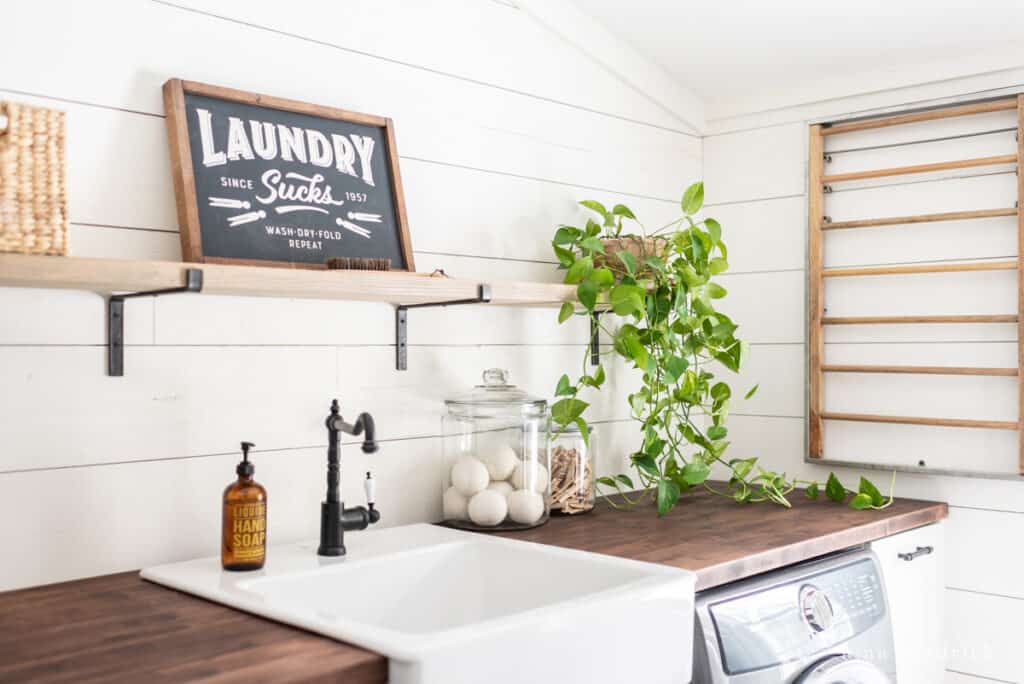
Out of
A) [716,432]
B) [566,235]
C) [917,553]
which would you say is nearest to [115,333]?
[566,235]

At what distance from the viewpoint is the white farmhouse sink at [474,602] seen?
1304 mm

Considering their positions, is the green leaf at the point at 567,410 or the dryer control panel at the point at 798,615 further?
the green leaf at the point at 567,410

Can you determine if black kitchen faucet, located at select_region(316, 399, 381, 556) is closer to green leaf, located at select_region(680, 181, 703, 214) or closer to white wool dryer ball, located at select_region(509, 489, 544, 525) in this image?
white wool dryer ball, located at select_region(509, 489, 544, 525)

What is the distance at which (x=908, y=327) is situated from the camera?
2.64 metres

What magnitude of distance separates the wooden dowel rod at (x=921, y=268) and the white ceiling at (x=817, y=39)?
0.49 metres

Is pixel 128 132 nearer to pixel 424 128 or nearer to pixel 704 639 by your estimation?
pixel 424 128

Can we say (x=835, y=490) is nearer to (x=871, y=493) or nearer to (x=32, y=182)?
(x=871, y=493)

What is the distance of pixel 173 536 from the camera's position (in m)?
1.80

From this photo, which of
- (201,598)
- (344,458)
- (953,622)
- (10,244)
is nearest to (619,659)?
(201,598)

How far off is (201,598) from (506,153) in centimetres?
133

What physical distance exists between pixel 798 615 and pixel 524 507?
0.59 meters

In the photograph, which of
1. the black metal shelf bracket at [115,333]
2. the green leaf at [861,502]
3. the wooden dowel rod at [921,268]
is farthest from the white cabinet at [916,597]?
the black metal shelf bracket at [115,333]

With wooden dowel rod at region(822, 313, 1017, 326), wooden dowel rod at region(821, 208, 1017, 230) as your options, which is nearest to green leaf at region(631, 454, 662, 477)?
wooden dowel rod at region(822, 313, 1017, 326)

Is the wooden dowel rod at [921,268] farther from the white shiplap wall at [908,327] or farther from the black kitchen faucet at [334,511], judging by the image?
the black kitchen faucet at [334,511]
